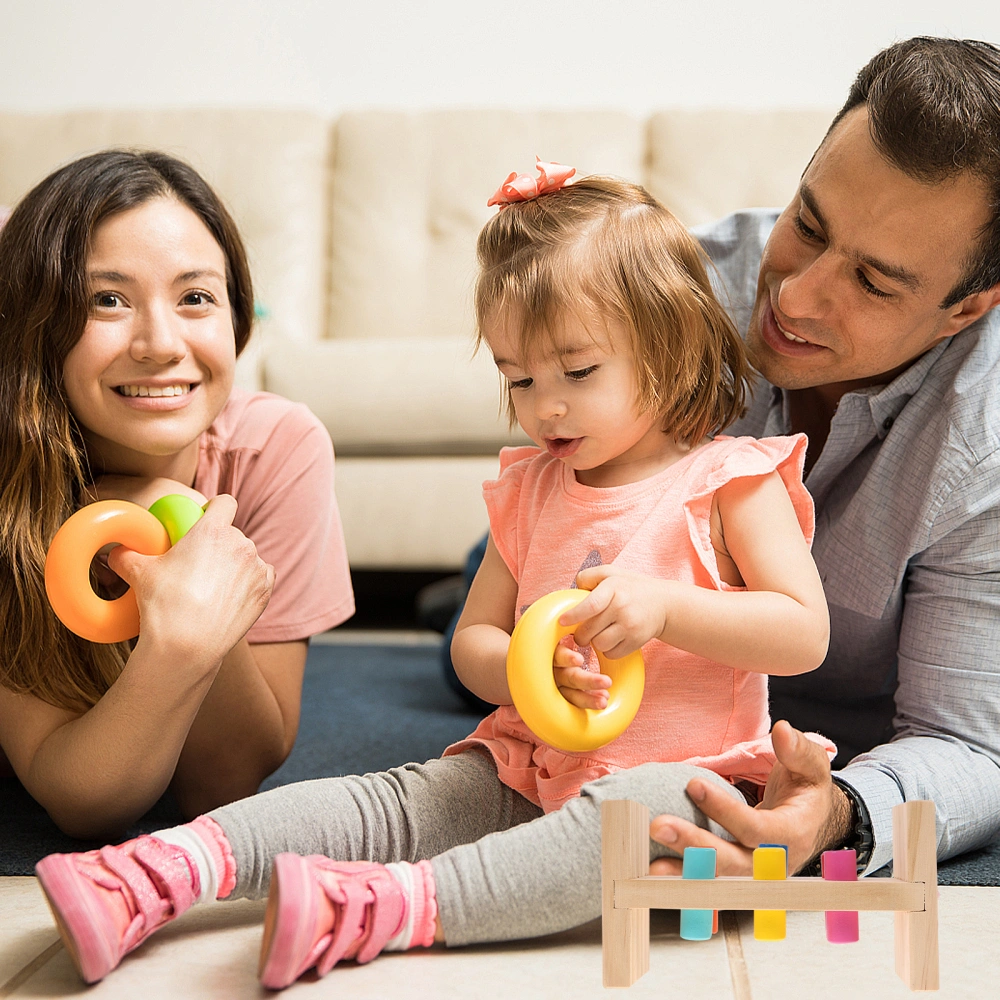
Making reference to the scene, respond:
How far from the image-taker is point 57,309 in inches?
41.1

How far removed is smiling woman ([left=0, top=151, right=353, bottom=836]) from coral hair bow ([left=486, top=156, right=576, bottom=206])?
325mm

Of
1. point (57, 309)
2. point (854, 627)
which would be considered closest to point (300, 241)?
point (57, 309)

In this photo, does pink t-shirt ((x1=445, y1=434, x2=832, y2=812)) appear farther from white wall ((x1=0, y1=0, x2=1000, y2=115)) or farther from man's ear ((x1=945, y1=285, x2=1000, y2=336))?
white wall ((x1=0, y1=0, x2=1000, y2=115))

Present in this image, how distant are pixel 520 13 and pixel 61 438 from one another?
2302 millimetres

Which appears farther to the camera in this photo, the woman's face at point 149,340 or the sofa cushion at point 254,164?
the sofa cushion at point 254,164

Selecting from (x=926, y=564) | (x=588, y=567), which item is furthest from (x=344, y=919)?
(x=926, y=564)

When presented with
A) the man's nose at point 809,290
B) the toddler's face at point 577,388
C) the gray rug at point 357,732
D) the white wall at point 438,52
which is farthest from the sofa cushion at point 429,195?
the toddler's face at point 577,388

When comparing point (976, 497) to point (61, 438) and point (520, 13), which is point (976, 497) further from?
point (520, 13)

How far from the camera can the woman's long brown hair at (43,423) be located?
1021mm

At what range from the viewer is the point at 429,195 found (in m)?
2.79

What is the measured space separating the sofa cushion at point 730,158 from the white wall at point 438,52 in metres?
0.24

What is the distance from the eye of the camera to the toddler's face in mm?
913

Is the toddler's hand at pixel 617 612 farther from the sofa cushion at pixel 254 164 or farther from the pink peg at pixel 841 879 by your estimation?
the sofa cushion at pixel 254 164

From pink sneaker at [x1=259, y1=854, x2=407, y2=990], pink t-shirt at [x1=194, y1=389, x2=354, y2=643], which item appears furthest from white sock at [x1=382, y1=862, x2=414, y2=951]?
pink t-shirt at [x1=194, y1=389, x2=354, y2=643]
